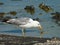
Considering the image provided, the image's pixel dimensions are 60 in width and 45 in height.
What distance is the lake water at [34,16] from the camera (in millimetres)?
14633

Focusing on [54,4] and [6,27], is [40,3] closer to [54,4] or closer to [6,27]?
[54,4]

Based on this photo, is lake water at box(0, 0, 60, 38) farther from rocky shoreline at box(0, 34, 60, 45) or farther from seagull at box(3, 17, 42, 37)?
rocky shoreline at box(0, 34, 60, 45)

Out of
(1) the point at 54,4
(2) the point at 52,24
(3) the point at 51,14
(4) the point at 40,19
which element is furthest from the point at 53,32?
(1) the point at 54,4

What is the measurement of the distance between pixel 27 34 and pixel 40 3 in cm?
981

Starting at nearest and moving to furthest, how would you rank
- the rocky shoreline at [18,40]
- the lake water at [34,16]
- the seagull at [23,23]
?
the rocky shoreline at [18,40] < the lake water at [34,16] < the seagull at [23,23]

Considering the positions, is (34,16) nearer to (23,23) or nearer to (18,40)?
(23,23)

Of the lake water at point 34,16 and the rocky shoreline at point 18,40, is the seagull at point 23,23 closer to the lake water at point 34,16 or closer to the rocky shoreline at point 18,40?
the lake water at point 34,16

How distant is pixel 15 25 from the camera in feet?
49.8

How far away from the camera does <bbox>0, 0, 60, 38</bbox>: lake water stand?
576 inches

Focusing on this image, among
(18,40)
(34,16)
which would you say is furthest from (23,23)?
(34,16)

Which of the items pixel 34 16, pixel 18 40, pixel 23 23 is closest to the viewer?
pixel 18 40

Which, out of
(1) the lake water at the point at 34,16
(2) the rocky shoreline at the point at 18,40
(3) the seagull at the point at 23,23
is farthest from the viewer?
(3) the seagull at the point at 23,23

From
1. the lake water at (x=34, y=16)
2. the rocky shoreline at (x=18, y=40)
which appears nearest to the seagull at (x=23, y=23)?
the lake water at (x=34, y=16)

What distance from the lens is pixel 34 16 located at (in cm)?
1962
